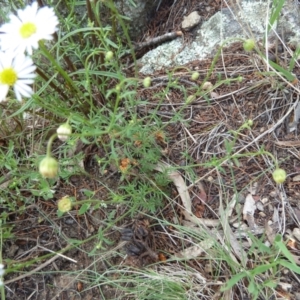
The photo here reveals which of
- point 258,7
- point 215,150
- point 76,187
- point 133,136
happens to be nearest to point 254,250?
point 215,150

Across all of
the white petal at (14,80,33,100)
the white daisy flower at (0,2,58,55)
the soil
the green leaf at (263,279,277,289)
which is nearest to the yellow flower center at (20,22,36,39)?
the white daisy flower at (0,2,58,55)

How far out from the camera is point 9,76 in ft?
4.01

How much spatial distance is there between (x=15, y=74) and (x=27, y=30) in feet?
0.39

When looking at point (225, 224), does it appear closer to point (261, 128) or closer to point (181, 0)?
point (261, 128)

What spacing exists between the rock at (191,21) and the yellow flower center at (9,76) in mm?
833

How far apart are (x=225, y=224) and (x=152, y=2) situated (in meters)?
0.98

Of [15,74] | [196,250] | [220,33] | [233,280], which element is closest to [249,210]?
[196,250]

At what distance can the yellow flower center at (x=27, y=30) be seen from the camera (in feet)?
3.95

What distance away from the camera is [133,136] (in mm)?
1437

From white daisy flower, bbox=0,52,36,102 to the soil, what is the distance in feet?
1.49

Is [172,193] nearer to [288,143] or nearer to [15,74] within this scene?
[288,143]

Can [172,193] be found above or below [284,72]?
below

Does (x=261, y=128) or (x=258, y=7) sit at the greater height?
(x=258, y=7)

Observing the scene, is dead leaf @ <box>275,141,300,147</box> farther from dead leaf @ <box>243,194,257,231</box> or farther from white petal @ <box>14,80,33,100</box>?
white petal @ <box>14,80,33,100</box>
